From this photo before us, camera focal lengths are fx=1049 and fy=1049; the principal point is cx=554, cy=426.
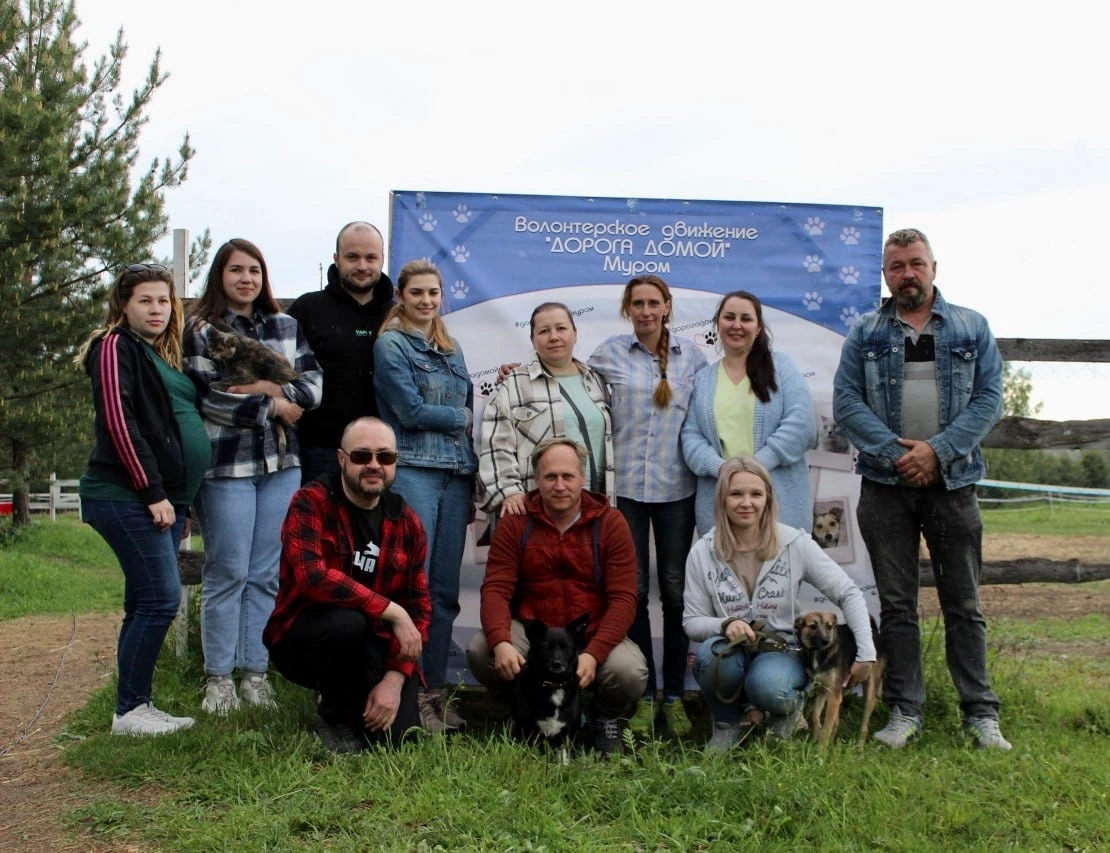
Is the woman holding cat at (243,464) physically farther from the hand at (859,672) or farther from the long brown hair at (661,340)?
the hand at (859,672)

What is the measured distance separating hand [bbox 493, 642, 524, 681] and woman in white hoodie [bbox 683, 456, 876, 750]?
0.73 meters

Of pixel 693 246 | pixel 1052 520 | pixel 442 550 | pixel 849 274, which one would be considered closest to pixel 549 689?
pixel 442 550

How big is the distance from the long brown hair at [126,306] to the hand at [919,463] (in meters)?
3.05

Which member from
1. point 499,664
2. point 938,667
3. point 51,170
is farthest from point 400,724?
point 51,170

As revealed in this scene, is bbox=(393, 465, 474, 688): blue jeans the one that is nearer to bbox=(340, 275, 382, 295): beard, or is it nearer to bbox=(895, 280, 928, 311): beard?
bbox=(340, 275, 382, 295): beard

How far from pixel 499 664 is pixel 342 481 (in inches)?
37.4

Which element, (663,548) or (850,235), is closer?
(663,548)

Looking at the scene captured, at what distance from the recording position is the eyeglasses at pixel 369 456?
4.01 meters

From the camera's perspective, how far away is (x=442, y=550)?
4.63 metres

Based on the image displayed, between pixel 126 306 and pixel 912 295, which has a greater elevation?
pixel 912 295

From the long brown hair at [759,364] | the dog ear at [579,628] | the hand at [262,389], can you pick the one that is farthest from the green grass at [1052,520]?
A: the hand at [262,389]

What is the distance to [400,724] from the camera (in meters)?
4.07

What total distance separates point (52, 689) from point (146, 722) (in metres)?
2.11

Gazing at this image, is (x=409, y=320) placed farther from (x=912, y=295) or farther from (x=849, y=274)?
(x=849, y=274)
